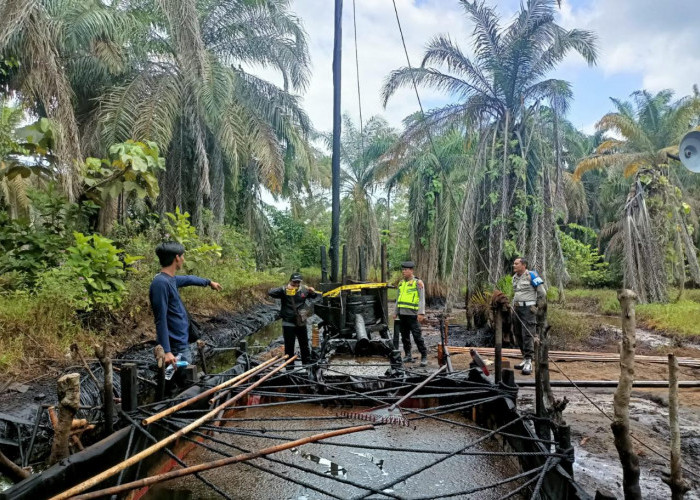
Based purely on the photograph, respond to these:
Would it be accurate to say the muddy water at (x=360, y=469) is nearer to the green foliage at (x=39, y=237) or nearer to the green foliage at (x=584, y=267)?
the green foliage at (x=39, y=237)

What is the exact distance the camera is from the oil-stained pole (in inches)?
408

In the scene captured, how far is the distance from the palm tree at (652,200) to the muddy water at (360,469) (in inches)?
511

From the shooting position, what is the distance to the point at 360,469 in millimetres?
4547

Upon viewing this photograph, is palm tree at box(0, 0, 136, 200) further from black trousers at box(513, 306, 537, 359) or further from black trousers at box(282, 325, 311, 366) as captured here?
black trousers at box(513, 306, 537, 359)

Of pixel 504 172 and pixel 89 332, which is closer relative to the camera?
pixel 89 332

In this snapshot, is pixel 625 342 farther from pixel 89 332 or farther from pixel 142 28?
pixel 142 28

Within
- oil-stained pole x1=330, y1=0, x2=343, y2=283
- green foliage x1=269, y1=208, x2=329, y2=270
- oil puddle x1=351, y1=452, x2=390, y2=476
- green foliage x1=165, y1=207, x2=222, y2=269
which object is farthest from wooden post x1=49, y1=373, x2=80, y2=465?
green foliage x1=269, y1=208, x2=329, y2=270

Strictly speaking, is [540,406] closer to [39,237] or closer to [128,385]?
[128,385]

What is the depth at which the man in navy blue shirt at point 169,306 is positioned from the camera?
3996 mm

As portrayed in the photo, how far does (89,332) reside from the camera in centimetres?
745

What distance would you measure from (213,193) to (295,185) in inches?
300

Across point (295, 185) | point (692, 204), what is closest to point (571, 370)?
point (295, 185)

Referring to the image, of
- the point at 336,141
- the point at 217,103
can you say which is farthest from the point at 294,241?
the point at 336,141

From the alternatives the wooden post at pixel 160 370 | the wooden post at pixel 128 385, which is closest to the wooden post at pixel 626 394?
the wooden post at pixel 160 370
